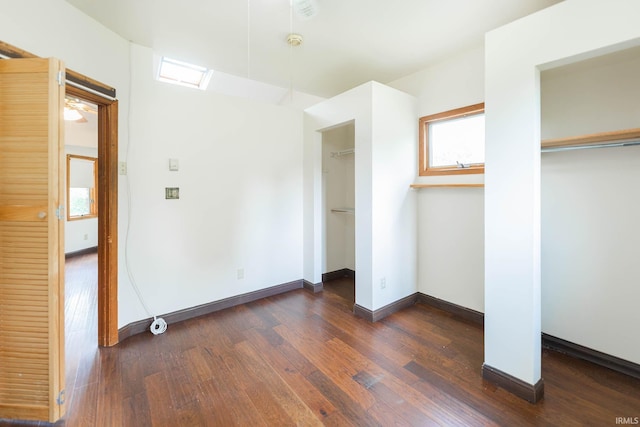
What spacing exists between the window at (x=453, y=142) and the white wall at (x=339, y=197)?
1267 mm

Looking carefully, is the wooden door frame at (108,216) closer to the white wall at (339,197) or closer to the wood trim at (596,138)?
the white wall at (339,197)

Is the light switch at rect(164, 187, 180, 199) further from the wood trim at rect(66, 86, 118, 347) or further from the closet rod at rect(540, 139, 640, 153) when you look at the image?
the closet rod at rect(540, 139, 640, 153)

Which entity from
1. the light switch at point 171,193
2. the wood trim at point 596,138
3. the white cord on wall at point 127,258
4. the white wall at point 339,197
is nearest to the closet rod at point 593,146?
the wood trim at point 596,138

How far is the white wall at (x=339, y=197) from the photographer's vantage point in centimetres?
402

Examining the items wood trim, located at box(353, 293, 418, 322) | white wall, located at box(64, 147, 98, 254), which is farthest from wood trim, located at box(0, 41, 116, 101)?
white wall, located at box(64, 147, 98, 254)

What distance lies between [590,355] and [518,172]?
162 centimetres

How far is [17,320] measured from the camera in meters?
1.52

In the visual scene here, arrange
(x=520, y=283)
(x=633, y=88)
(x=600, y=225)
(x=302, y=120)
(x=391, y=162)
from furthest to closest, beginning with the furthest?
(x=302, y=120), (x=391, y=162), (x=600, y=225), (x=633, y=88), (x=520, y=283)

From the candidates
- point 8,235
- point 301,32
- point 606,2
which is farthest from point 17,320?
point 606,2

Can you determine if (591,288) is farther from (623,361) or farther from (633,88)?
(633,88)

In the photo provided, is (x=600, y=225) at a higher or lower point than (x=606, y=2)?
lower

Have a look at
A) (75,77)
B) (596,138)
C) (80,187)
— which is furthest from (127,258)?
(80,187)

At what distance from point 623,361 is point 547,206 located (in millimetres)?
1200

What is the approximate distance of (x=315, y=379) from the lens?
1.90 meters
